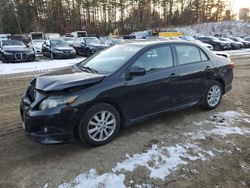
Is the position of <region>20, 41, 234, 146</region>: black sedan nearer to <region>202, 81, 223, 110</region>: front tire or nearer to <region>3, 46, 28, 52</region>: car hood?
<region>202, 81, 223, 110</region>: front tire

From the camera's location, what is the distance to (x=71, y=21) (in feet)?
169

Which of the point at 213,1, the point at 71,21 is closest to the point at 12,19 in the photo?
the point at 71,21

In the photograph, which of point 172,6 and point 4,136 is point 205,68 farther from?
point 172,6

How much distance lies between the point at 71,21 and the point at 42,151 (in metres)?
51.0

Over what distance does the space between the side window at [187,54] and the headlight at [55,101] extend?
2256 millimetres

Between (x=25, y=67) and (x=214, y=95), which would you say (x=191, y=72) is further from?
(x=25, y=67)

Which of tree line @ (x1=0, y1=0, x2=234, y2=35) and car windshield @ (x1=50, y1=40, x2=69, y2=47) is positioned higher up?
tree line @ (x1=0, y1=0, x2=234, y2=35)

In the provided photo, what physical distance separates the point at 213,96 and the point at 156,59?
1.78 meters

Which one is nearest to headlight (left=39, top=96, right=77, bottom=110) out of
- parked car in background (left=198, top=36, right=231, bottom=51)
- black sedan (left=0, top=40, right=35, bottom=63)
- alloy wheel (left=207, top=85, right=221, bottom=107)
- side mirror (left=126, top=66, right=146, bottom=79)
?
side mirror (left=126, top=66, right=146, bottom=79)

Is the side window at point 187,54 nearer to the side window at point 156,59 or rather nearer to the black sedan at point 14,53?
the side window at point 156,59

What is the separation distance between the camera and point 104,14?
56.1 meters

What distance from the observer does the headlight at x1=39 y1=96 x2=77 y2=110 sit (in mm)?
3445

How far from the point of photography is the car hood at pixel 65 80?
354cm

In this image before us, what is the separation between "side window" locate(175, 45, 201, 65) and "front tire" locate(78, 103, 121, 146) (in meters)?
1.73
